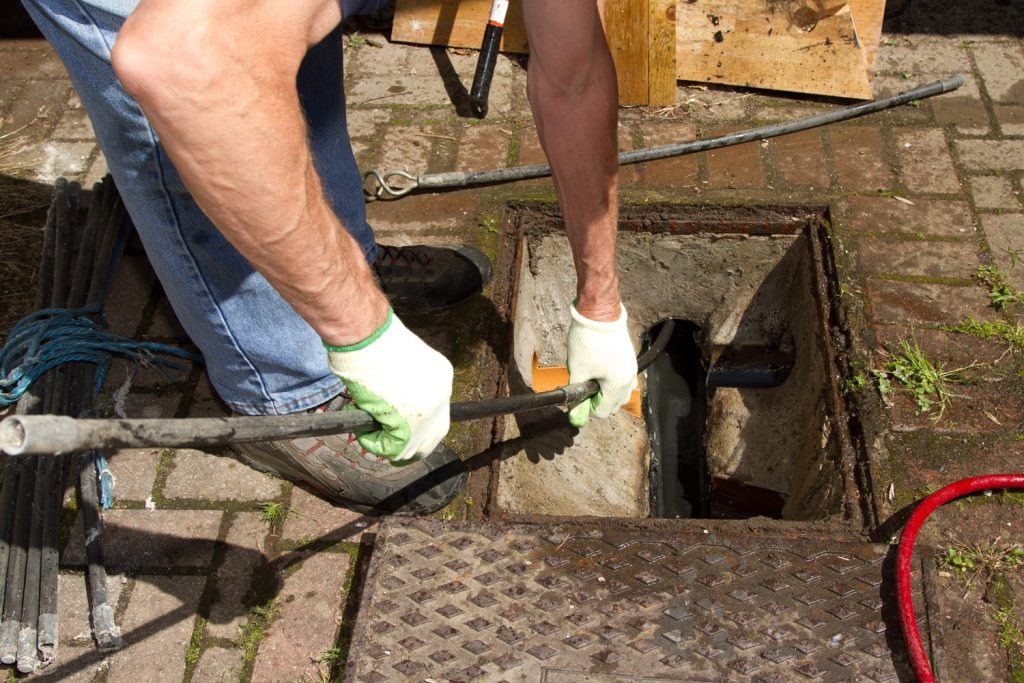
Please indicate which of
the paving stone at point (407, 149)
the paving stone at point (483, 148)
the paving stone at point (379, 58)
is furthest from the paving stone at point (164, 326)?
the paving stone at point (379, 58)

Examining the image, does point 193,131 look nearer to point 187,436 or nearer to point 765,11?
point 187,436

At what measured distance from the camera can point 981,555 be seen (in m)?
2.29

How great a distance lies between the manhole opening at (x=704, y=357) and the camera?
3.00 m

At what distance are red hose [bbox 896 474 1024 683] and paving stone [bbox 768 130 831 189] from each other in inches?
53.1

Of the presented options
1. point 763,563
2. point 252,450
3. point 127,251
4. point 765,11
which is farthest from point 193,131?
point 765,11

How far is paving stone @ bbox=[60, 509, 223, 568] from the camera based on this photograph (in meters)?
2.46

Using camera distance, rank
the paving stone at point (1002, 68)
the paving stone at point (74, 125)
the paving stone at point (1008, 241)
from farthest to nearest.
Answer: the paving stone at point (74, 125) → the paving stone at point (1002, 68) → the paving stone at point (1008, 241)

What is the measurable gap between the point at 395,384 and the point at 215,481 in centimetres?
107

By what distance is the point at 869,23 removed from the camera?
370cm

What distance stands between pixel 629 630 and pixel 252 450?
1.18m

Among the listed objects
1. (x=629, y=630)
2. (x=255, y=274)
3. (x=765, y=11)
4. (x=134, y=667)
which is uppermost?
(x=765, y=11)

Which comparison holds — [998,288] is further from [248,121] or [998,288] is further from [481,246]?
[248,121]

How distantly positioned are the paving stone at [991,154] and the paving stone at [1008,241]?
28 cm

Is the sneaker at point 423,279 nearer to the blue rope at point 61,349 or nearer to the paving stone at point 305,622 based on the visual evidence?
the blue rope at point 61,349
